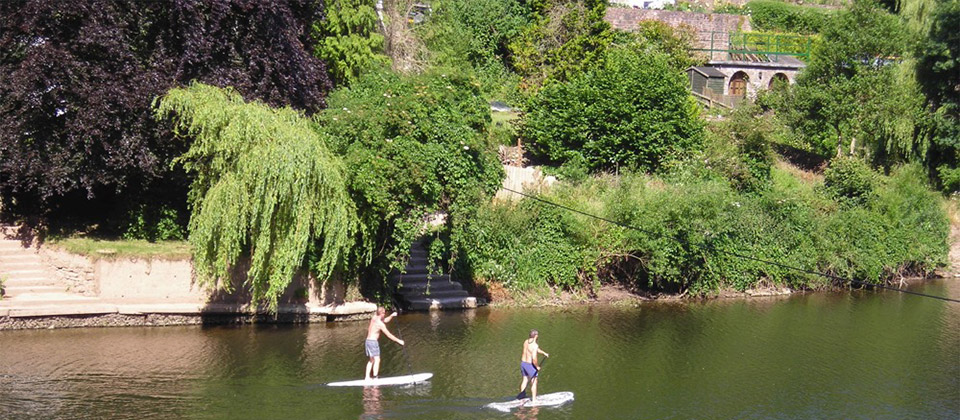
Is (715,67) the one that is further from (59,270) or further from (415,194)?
(59,270)

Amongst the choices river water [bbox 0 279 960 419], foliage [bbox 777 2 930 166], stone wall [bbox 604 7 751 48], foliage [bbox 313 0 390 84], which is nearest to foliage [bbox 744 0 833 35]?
stone wall [bbox 604 7 751 48]

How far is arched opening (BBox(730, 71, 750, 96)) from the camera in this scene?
46625 millimetres

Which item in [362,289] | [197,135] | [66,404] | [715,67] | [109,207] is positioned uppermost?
[715,67]

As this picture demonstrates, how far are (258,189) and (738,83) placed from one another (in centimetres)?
3250

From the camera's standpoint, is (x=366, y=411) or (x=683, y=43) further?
Result: (x=683, y=43)

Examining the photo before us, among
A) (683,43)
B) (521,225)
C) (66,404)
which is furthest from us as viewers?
(683,43)

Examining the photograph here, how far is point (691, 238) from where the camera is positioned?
91.6 feet

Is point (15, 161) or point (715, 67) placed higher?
point (715, 67)

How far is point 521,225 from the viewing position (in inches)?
1085

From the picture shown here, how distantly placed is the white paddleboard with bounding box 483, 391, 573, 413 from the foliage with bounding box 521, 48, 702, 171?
15.3 metres

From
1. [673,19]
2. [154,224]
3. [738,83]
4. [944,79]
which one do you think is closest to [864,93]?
[944,79]

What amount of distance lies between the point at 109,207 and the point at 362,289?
699cm

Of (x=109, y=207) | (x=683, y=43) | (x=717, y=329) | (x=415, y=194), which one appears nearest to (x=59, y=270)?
(x=109, y=207)

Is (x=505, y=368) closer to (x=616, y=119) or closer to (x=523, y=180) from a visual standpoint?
(x=523, y=180)
